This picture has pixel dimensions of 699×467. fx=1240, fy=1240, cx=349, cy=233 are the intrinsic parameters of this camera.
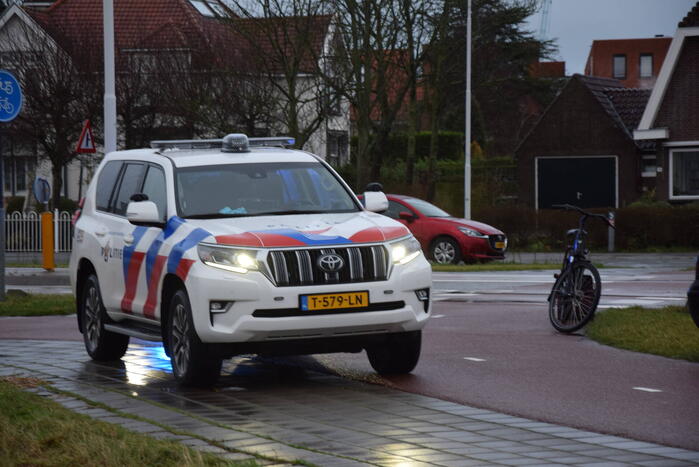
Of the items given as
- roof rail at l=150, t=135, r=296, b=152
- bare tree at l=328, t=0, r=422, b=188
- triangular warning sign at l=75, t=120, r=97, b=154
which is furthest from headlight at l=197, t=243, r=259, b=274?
bare tree at l=328, t=0, r=422, b=188

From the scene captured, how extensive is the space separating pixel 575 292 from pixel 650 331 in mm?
1009

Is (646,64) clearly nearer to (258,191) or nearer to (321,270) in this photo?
(258,191)

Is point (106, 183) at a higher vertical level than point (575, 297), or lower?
higher

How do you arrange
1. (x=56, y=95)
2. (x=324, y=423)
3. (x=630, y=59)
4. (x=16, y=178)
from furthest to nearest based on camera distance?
(x=630, y=59) < (x=16, y=178) < (x=56, y=95) < (x=324, y=423)

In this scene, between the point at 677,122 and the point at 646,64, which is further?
the point at 646,64

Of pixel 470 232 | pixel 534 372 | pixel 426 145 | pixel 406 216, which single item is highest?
pixel 426 145

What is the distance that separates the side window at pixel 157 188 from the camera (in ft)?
32.7

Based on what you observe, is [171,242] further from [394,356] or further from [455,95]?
[455,95]

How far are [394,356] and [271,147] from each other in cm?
265

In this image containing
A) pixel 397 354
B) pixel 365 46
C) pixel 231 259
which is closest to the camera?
pixel 231 259

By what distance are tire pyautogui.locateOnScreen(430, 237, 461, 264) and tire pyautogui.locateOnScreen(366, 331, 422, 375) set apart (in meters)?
15.7

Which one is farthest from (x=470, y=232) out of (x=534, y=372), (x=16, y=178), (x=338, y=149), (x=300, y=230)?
(x=16, y=178)

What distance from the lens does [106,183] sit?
11398 millimetres

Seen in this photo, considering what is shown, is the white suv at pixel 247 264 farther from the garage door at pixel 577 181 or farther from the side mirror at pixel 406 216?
the garage door at pixel 577 181
